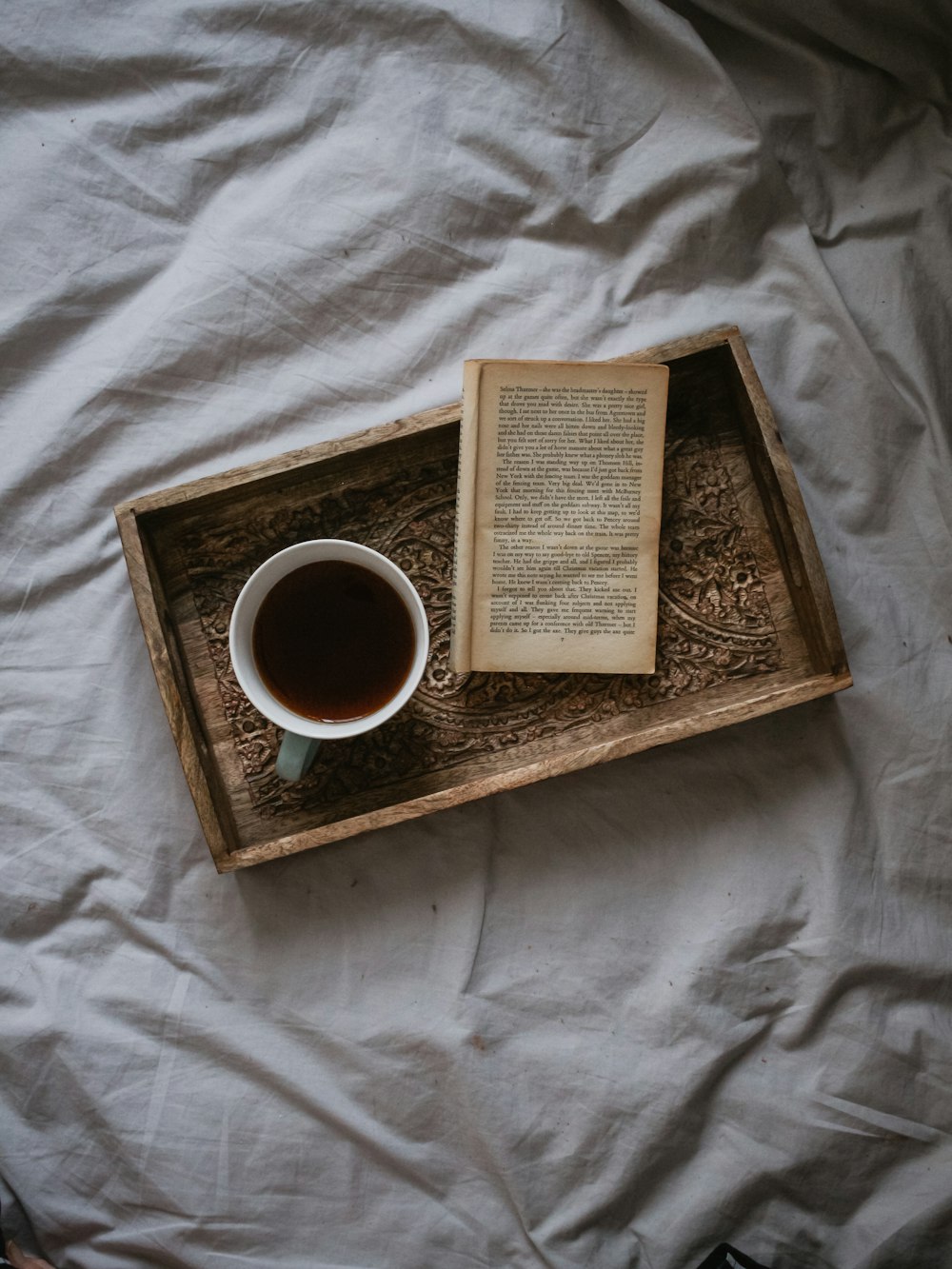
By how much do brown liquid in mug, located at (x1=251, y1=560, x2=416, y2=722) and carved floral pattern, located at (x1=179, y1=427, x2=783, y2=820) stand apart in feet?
0.16

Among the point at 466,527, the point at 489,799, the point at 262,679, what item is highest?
the point at 466,527

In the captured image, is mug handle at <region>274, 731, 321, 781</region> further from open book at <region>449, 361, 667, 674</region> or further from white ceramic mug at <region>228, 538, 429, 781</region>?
open book at <region>449, 361, 667, 674</region>

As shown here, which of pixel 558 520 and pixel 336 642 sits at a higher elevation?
pixel 558 520

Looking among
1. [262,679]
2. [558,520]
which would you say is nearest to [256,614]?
[262,679]

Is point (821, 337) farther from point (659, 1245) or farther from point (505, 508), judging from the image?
point (659, 1245)

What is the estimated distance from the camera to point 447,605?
90cm

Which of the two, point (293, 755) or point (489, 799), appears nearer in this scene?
point (293, 755)

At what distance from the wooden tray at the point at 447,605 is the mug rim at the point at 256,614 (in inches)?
2.7

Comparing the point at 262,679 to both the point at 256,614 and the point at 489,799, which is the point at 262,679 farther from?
the point at 489,799

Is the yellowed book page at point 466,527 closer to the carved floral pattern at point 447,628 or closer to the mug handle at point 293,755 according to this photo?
the carved floral pattern at point 447,628

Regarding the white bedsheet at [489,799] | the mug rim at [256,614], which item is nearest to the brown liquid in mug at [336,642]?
the mug rim at [256,614]

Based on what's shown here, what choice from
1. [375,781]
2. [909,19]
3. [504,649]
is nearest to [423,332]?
[504,649]

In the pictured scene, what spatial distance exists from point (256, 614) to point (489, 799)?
0.31 meters

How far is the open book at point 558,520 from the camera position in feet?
2.87
